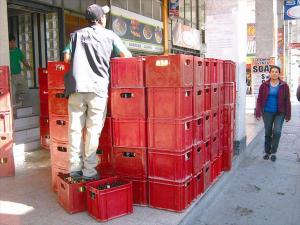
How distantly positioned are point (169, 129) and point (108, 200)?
100 cm

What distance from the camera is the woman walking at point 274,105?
7.24 m

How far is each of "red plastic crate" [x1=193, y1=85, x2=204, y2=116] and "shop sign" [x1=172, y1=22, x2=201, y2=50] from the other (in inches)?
485

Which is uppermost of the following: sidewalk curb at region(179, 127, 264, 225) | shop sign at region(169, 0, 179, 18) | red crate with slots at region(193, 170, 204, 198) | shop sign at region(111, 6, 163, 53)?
shop sign at region(169, 0, 179, 18)

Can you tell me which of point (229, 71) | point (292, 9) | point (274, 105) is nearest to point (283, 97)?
point (274, 105)

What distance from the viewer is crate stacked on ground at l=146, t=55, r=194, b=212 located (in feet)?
13.7

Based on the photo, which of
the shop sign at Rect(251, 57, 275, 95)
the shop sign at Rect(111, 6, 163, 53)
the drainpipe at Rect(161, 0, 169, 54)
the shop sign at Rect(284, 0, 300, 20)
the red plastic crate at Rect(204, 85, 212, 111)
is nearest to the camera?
the red plastic crate at Rect(204, 85, 212, 111)

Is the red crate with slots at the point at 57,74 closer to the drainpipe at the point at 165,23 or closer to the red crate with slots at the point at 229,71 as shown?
the red crate with slots at the point at 229,71

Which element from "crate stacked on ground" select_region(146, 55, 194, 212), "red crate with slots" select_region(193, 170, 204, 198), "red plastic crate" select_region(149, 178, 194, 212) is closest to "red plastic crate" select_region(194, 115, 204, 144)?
"crate stacked on ground" select_region(146, 55, 194, 212)

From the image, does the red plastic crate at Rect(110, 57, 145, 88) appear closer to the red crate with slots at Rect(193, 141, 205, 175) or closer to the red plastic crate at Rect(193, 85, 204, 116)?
the red plastic crate at Rect(193, 85, 204, 116)

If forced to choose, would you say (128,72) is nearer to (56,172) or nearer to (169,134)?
(169,134)

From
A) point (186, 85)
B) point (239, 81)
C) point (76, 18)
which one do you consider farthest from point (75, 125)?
point (76, 18)

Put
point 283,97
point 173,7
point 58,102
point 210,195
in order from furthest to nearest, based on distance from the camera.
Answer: point 173,7, point 283,97, point 210,195, point 58,102

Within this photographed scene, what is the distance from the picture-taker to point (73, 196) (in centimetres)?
418

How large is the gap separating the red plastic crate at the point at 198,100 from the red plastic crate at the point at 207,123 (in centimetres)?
18
